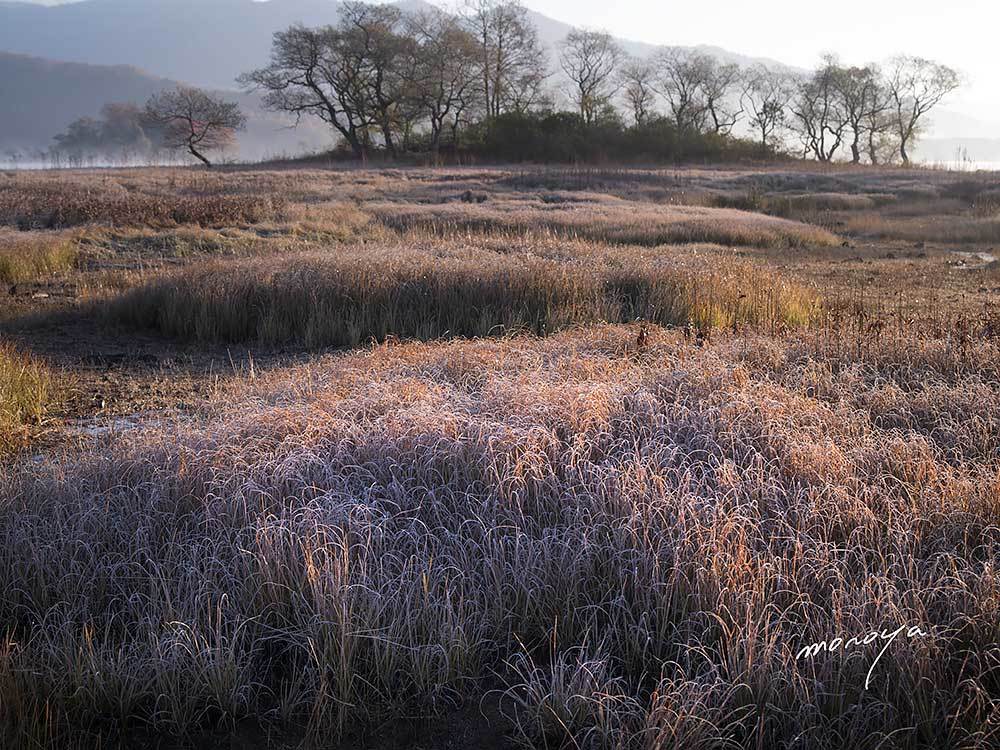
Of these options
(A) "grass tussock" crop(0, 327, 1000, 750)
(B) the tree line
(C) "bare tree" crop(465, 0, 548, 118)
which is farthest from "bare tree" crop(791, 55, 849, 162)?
(A) "grass tussock" crop(0, 327, 1000, 750)

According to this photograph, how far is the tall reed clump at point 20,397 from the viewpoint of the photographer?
5.24m

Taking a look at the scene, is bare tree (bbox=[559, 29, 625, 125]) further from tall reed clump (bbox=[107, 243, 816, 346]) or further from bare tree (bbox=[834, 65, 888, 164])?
tall reed clump (bbox=[107, 243, 816, 346])

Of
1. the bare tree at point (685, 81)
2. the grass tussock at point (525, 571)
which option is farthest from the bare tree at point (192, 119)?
the grass tussock at point (525, 571)

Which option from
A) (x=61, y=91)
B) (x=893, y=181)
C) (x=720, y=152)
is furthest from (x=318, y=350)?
(x=61, y=91)

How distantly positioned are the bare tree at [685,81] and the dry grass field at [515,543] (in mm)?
57510

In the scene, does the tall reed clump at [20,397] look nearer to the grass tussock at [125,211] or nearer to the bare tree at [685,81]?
the grass tussock at [125,211]

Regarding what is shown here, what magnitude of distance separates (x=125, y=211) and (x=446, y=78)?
36.5 m

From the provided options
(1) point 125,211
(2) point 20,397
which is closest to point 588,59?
(1) point 125,211

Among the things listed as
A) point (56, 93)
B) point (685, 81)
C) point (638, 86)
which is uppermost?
point (56, 93)

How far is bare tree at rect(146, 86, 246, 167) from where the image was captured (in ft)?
161

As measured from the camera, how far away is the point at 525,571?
325 cm

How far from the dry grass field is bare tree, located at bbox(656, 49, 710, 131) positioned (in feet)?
189

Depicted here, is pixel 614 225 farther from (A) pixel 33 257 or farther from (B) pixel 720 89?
(B) pixel 720 89

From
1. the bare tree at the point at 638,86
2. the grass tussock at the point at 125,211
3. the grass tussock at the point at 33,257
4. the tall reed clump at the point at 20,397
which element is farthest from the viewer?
the bare tree at the point at 638,86
